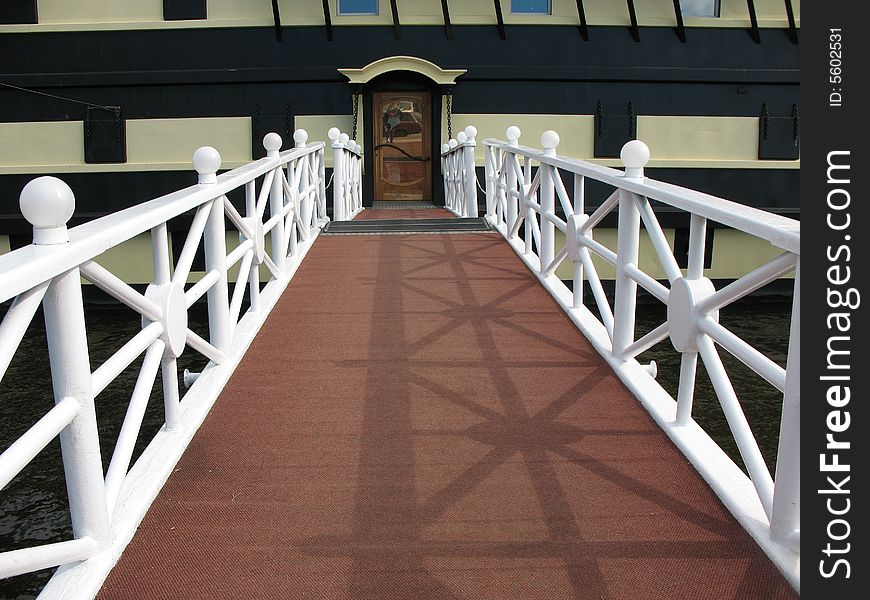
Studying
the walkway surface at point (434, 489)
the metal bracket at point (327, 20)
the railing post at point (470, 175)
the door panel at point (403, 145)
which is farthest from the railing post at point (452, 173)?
the walkway surface at point (434, 489)

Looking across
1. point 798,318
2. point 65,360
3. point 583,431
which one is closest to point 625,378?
point 583,431

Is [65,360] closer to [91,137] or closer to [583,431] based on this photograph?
[583,431]

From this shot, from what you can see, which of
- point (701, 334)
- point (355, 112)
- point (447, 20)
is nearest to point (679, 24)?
point (447, 20)

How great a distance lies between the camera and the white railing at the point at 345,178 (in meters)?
11.0

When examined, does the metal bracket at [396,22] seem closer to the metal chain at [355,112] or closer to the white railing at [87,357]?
the metal chain at [355,112]

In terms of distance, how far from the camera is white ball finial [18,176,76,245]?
91.1 inches

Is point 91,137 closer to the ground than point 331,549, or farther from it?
farther from it

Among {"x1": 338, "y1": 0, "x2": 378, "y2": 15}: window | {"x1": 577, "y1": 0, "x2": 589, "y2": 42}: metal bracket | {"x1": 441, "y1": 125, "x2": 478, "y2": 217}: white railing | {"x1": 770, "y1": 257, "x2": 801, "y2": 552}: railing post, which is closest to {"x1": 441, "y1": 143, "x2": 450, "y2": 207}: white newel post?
{"x1": 441, "y1": 125, "x2": 478, "y2": 217}: white railing

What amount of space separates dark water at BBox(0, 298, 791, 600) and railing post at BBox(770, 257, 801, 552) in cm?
448

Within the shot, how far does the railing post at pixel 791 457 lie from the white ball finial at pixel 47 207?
6.36ft

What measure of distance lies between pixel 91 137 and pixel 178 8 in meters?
2.43

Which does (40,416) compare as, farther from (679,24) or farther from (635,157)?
(679,24)

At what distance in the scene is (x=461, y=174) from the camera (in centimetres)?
1229

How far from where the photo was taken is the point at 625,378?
4.28 m
